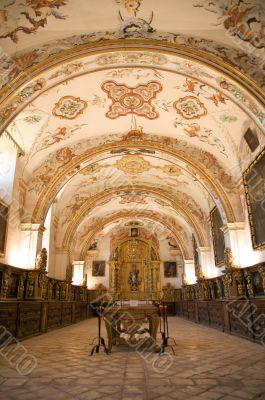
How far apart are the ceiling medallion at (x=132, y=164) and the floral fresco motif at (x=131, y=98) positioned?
11.4ft

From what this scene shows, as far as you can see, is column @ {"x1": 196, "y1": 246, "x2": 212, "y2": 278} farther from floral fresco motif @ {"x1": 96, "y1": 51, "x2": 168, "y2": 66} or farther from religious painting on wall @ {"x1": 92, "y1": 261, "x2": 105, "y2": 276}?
religious painting on wall @ {"x1": 92, "y1": 261, "x2": 105, "y2": 276}

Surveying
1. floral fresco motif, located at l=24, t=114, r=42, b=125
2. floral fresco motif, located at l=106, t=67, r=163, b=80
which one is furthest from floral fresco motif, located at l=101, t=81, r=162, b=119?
floral fresco motif, located at l=24, t=114, r=42, b=125

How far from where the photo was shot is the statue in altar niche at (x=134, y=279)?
26203 mm

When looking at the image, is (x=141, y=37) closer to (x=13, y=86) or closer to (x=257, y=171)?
(x=13, y=86)

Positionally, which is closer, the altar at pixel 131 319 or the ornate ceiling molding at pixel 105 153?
the altar at pixel 131 319

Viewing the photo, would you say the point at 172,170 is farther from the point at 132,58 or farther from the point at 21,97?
the point at 21,97

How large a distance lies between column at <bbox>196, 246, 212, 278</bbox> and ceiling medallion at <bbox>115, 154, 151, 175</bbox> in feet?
17.9

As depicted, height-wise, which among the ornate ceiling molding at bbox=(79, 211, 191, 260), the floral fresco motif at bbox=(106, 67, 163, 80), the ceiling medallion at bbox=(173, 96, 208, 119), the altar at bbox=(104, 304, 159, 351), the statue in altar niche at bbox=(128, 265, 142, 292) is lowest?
the altar at bbox=(104, 304, 159, 351)

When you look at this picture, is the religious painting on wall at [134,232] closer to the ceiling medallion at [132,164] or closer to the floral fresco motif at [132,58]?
the ceiling medallion at [132,164]

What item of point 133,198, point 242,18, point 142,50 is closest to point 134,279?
point 133,198

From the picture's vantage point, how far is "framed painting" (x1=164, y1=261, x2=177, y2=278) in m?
26.3

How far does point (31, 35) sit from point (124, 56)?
2459 mm

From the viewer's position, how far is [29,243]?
11734 millimetres

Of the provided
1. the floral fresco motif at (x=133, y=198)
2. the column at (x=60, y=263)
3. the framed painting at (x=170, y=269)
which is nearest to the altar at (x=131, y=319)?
the column at (x=60, y=263)
